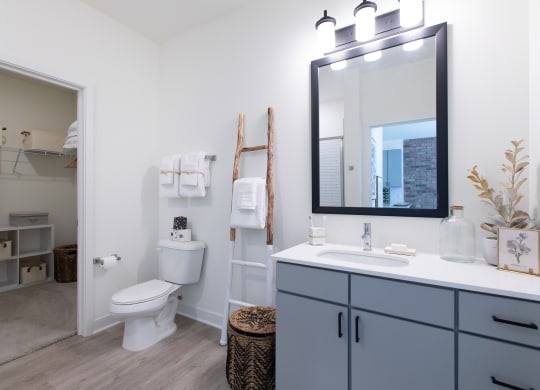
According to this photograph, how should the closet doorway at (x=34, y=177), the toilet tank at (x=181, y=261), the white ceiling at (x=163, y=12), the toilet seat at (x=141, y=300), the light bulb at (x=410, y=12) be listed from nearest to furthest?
Answer: the light bulb at (x=410, y=12), the toilet seat at (x=141, y=300), the white ceiling at (x=163, y=12), the toilet tank at (x=181, y=261), the closet doorway at (x=34, y=177)

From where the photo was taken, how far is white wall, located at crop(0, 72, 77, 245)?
331cm

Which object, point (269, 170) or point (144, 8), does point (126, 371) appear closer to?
point (269, 170)

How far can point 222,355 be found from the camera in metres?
1.87

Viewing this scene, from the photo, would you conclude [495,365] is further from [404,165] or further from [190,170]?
[190,170]

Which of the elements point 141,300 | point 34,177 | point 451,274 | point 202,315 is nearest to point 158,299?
point 141,300

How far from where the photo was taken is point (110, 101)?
2287 mm

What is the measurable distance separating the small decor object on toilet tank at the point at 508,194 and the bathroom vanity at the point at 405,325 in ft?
0.76

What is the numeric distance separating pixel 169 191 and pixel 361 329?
185cm

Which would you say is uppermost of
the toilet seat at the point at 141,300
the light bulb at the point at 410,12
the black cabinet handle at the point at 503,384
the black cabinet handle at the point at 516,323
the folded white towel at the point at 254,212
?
the light bulb at the point at 410,12

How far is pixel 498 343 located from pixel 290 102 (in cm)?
166

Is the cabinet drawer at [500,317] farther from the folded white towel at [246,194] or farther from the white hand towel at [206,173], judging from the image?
the white hand towel at [206,173]

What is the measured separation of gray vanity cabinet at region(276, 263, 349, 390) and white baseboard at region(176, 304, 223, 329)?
1.03 meters

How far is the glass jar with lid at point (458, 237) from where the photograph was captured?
4.35 ft

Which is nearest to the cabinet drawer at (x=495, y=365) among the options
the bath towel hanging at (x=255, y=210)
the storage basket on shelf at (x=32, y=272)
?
the bath towel hanging at (x=255, y=210)
